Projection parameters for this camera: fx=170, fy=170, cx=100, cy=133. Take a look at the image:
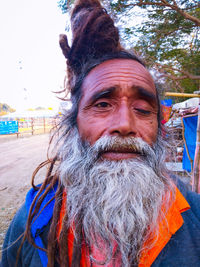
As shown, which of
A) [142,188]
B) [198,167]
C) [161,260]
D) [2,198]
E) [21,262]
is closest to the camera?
[161,260]

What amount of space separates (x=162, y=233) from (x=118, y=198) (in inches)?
13.9

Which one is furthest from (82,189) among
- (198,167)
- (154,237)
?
(198,167)

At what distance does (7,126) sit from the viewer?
56.9 feet

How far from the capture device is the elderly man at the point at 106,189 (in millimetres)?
1069

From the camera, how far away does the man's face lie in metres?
1.21

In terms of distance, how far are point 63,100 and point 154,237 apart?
152 centimetres

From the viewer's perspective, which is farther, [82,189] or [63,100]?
[63,100]

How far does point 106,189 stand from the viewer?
1103 mm

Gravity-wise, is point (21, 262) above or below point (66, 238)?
below

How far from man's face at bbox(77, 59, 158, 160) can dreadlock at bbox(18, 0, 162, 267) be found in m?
0.10

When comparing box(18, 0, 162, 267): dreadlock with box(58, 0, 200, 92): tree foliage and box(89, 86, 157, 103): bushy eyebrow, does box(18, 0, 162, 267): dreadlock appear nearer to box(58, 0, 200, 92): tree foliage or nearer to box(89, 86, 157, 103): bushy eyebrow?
box(89, 86, 157, 103): bushy eyebrow

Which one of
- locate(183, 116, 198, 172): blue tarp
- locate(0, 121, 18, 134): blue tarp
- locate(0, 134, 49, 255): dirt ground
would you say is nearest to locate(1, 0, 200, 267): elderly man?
locate(0, 134, 49, 255): dirt ground

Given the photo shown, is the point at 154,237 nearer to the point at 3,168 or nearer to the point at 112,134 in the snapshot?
the point at 112,134

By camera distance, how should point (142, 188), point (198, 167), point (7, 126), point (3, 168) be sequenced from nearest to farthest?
point (142, 188)
point (198, 167)
point (3, 168)
point (7, 126)
